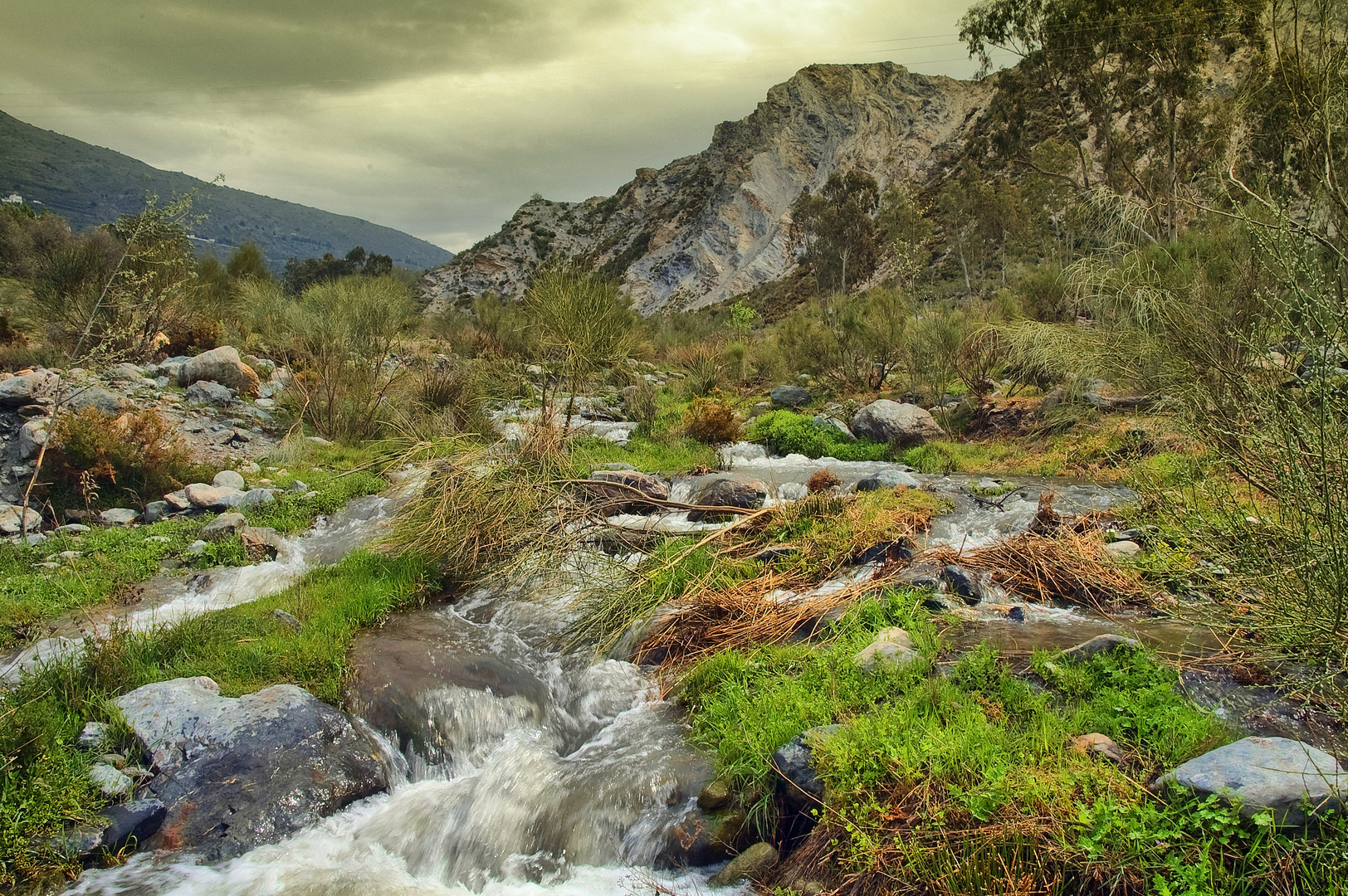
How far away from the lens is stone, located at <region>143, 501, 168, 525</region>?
848 centimetres

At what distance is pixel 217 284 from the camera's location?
19.9 metres

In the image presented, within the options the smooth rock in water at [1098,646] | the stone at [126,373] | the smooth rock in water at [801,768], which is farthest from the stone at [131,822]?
the stone at [126,373]

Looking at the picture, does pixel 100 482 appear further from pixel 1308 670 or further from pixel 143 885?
pixel 1308 670

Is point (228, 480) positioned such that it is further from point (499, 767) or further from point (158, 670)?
point (499, 767)

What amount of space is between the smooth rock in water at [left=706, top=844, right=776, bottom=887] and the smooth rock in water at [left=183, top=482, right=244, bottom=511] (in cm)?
843

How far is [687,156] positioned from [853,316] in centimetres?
7701

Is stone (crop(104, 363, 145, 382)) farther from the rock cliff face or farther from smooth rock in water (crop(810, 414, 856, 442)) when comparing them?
the rock cliff face

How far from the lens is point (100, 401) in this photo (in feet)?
34.3

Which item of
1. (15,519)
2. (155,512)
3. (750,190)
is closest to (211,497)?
A: (155,512)

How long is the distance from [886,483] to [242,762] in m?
7.64

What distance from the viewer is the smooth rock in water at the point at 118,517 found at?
8258 mm

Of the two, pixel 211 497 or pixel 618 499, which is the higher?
pixel 618 499

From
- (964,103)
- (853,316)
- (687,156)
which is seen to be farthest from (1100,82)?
(687,156)

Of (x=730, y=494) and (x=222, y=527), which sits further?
(x=730, y=494)
